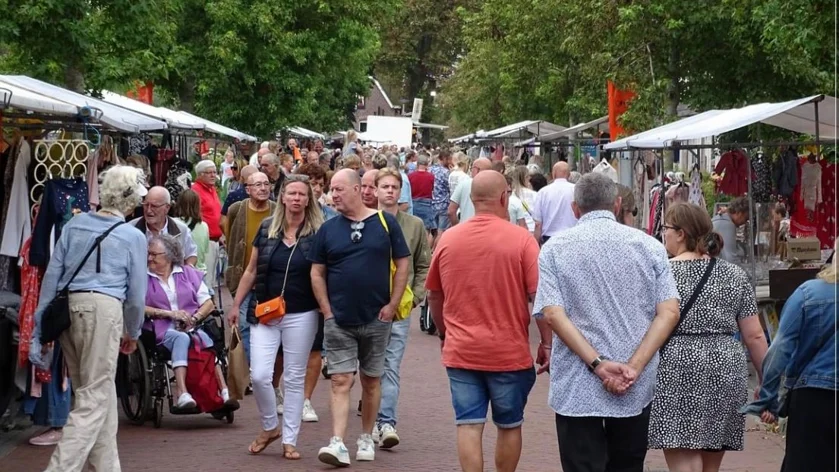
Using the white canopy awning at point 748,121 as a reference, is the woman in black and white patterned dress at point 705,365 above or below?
below

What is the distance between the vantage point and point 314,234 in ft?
29.1

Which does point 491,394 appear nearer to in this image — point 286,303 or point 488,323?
point 488,323

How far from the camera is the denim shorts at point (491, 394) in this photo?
22.5 ft

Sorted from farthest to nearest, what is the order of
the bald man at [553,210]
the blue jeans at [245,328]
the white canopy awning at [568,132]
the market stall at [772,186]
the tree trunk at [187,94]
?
the tree trunk at [187,94]
the white canopy awning at [568,132]
the bald man at [553,210]
the market stall at [772,186]
the blue jeans at [245,328]

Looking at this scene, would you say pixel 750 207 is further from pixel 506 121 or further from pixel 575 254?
pixel 506 121

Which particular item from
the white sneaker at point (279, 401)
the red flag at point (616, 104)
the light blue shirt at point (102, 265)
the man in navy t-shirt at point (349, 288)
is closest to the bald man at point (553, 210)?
the white sneaker at point (279, 401)

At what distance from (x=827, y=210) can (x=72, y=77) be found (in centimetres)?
950

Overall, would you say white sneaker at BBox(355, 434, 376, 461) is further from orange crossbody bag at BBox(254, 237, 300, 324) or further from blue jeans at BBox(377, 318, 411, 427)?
orange crossbody bag at BBox(254, 237, 300, 324)

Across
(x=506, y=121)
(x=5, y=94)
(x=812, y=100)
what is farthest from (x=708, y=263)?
(x=506, y=121)

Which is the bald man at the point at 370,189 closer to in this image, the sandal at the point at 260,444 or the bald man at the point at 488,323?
the sandal at the point at 260,444

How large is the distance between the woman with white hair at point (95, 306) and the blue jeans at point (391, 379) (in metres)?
2.21

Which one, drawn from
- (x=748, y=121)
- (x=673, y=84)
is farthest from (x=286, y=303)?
(x=673, y=84)

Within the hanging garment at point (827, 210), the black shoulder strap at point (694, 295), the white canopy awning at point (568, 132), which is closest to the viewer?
the black shoulder strap at point (694, 295)

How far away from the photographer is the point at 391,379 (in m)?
9.37
